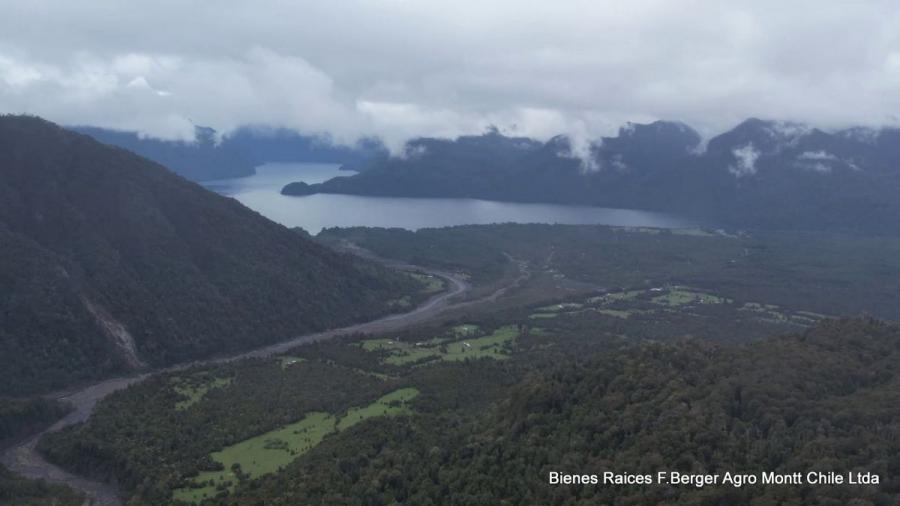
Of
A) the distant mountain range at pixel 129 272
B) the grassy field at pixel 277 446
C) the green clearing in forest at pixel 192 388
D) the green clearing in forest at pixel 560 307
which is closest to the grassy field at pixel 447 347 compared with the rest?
the grassy field at pixel 277 446

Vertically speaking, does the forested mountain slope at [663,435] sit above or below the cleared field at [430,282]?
above

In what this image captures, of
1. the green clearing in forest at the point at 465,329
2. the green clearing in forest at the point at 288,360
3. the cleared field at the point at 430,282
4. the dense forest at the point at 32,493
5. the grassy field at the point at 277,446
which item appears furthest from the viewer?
the cleared field at the point at 430,282

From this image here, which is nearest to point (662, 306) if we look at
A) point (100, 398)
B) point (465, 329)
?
point (465, 329)

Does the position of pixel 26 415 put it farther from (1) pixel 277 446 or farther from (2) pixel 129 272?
(2) pixel 129 272

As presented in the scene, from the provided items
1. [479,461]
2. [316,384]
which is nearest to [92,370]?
[316,384]

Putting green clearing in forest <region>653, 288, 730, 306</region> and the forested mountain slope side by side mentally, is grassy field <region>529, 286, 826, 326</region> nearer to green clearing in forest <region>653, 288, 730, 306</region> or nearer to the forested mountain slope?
green clearing in forest <region>653, 288, 730, 306</region>

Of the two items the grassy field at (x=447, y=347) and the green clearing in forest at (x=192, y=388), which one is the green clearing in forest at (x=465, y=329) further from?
the green clearing in forest at (x=192, y=388)

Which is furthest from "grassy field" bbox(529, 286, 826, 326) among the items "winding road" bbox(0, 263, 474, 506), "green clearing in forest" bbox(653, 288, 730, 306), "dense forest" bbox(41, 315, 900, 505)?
"dense forest" bbox(41, 315, 900, 505)
